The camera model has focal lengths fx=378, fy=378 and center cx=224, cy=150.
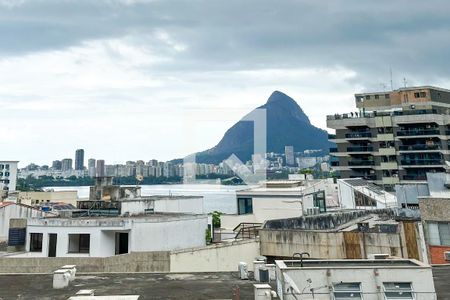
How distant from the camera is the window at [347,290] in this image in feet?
36.4

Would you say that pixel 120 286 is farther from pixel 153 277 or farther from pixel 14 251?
pixel 14 251

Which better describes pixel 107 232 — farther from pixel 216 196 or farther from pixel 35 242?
pixel 216 196

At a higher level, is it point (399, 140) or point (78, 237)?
point (399, 140)

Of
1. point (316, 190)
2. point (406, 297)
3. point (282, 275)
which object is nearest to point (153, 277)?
point (282, 275)

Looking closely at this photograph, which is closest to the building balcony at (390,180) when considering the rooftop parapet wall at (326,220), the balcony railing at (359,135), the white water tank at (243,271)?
the balcony railing at (359,135)

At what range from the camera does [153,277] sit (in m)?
15.4

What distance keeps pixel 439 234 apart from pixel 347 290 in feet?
45.6

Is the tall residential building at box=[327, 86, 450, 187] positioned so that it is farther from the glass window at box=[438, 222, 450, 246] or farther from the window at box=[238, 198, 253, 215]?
the glass window at box=[438, 222, 450, 246]

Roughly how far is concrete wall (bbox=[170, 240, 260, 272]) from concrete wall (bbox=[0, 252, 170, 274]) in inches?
29.2

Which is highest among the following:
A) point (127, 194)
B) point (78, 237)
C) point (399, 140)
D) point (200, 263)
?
point (399, 140)

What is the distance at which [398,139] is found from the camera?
73.4 metres

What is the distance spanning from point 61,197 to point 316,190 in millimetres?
52807

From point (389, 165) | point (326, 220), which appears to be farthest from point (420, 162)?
point (326, 220)

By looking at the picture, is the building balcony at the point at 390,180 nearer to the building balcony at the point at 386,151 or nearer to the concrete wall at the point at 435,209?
the building balcony at the point at 386,151
